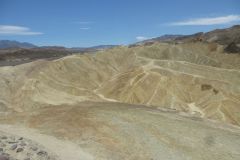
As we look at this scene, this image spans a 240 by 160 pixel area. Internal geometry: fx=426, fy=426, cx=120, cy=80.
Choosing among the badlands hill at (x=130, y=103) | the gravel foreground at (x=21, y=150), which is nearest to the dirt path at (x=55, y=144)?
the badlands hill at (x=130, y=103)

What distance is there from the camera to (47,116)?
136 ft

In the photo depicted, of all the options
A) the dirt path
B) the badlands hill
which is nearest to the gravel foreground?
the dirt path

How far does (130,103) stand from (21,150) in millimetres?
52127

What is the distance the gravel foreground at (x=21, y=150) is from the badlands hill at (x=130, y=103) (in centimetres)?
174

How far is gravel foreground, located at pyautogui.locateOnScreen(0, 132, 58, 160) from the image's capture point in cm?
2661

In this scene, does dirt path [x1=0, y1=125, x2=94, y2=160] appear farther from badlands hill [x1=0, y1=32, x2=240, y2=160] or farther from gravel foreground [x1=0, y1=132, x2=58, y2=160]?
gravel foreground [x1=0, y1=132, x2=58, y2=160]

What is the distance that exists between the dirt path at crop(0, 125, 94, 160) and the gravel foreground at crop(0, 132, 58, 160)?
4.69 ft

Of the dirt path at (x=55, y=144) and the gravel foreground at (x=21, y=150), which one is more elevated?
the gravel foreground at (x=21, y=150)

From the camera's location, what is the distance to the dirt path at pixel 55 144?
1210 inches

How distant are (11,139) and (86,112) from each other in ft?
44.3

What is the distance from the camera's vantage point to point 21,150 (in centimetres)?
2728

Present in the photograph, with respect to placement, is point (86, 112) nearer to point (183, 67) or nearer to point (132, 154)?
point (132, 154)

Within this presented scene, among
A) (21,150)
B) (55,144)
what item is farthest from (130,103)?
(21,150)

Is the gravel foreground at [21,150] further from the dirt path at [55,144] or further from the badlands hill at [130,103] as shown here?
the badlands hill at [130,103]
